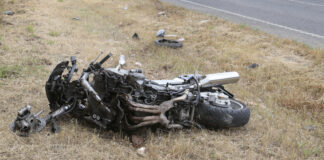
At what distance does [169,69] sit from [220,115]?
2.50m

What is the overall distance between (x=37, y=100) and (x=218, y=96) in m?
2.45

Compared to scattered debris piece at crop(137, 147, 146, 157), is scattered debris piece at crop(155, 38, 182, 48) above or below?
above

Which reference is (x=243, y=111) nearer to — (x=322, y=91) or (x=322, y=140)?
(x=322, y=140)

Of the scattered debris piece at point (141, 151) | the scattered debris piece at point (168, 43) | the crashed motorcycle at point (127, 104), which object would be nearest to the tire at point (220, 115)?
the crashed motorcycle at point (127, 104)

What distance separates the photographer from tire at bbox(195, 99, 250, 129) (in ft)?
12.3

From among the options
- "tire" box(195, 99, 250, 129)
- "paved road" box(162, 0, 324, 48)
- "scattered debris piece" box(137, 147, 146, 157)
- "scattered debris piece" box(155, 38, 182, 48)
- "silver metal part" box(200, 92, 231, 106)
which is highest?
"paved road" box(162, 0, 324, 48)

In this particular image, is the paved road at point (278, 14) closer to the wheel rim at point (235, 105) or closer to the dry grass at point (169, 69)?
the dry grass at point (169, 69)

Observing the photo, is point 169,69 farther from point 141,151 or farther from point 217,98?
point 141,151

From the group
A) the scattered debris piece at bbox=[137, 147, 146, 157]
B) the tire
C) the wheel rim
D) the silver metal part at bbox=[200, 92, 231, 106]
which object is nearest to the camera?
the scattered debris piece at bbox=[137, 147, 146, 157]

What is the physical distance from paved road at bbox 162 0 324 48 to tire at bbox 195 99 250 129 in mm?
3915

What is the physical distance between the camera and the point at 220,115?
3.73 meters

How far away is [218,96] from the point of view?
3.94 m

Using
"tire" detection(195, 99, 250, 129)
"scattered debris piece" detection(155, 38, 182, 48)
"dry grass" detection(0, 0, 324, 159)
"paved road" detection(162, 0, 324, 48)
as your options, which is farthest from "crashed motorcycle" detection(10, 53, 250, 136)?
"paved road" detection(162, 0, 324, 48)

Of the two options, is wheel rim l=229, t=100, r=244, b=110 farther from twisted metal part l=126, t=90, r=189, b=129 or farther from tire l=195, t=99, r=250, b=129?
twisted metal part l=126, t=90, r=189, b=129
